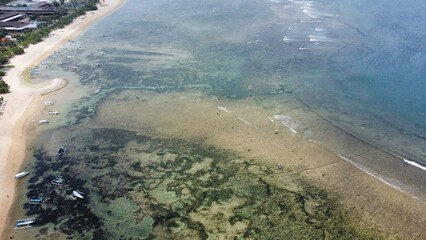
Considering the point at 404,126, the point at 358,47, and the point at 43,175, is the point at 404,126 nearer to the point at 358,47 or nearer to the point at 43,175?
the point at 358,47

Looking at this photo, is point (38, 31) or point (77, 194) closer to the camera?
point (77, 194)

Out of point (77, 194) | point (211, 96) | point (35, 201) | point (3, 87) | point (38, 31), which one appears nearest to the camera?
point (35, 201)

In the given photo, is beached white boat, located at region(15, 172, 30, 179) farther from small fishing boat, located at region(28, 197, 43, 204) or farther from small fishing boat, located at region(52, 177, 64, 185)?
small fishing boat, located at region(28, 197, 43, 204)

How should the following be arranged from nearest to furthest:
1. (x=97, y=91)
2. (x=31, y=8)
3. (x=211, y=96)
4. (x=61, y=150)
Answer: (x=61, y=150) → (x=211, y=96) → (x=97, y=91) → (x=31, y=8)

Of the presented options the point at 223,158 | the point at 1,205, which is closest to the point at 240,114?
the point at 223,158

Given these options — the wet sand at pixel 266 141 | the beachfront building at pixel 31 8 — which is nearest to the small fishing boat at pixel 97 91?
the wet sand at pixel 266 141

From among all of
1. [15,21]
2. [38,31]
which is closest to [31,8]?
[15,21]

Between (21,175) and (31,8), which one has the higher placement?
(31,8)

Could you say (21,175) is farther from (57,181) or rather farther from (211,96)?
(211,96)
